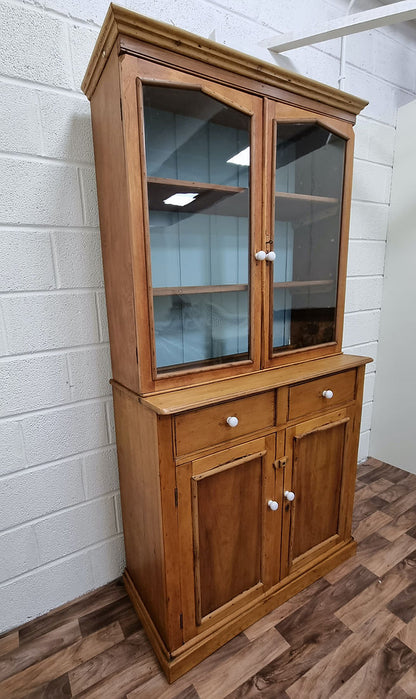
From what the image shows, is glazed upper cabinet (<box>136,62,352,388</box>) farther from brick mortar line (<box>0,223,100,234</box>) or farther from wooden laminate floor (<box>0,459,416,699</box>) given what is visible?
wooden laminate floor (<box>0,459,416,699</box>)

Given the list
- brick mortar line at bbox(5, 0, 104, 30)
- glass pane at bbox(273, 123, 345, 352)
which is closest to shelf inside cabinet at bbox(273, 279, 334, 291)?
glass pane at bbox(273, 123, 345, 352)

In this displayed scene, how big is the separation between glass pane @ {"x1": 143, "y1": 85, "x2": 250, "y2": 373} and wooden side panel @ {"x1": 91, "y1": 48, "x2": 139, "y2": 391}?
0.08 meters

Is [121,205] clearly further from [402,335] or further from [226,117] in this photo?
[402,335]

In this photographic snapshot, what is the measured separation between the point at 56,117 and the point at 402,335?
210cm

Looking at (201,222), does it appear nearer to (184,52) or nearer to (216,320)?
(216,320)

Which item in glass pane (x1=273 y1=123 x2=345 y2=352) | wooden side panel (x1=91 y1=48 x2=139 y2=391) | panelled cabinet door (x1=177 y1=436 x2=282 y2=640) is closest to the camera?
wooden side panel (x1=91 y1=48 x2=139 y2=391)

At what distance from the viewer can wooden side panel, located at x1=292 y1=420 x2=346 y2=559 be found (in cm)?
135

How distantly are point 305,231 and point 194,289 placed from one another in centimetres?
58

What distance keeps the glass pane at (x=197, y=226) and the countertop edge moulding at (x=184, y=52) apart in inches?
3.8

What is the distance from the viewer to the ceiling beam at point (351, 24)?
4.25 feet

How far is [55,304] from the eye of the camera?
4.00 feet

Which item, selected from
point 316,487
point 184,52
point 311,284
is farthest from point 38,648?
point 184,52

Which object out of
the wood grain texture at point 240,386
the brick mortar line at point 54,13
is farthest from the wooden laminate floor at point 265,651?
the brick mortar line at point 54,13

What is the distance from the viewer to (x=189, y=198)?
115 cm
